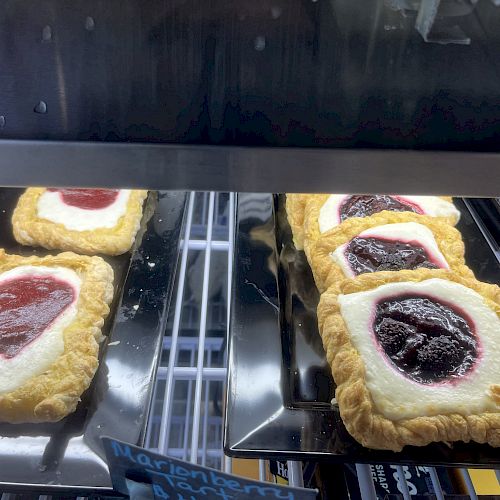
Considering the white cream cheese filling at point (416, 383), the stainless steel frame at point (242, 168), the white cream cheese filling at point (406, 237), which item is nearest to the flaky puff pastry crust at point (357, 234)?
the white cream cheese filling at point (406, 237)

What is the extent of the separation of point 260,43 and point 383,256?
1.10 metres

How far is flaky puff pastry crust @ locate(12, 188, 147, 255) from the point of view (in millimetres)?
1843

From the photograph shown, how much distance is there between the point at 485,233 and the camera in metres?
1.99

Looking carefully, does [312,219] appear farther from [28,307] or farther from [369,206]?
[28,307]

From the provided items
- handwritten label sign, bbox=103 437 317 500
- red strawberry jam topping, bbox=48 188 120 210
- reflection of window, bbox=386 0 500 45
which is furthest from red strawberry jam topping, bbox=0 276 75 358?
reflection of window, bbox=386 0 500 45

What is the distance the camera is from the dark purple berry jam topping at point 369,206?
194 centimetres

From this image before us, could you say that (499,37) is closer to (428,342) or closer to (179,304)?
(428,342)

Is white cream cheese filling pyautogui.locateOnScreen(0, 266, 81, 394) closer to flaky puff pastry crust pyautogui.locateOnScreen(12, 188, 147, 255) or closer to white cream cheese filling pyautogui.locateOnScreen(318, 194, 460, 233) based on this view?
flaky puff pastry crust pyautogui.locateOnScreen(12, 188, 147, 255)

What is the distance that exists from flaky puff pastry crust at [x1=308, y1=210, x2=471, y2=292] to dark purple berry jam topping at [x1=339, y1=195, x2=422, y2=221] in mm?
75

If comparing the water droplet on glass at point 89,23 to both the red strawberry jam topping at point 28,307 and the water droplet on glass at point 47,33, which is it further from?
the red strawberry jam topping at point 28,307

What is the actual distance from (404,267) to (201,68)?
43.6 inches

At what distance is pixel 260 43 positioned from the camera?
0.77 m

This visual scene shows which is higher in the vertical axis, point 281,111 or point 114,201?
point 114,201

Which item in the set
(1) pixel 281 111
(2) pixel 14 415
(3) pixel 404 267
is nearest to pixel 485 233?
(3) pixel 404 267
